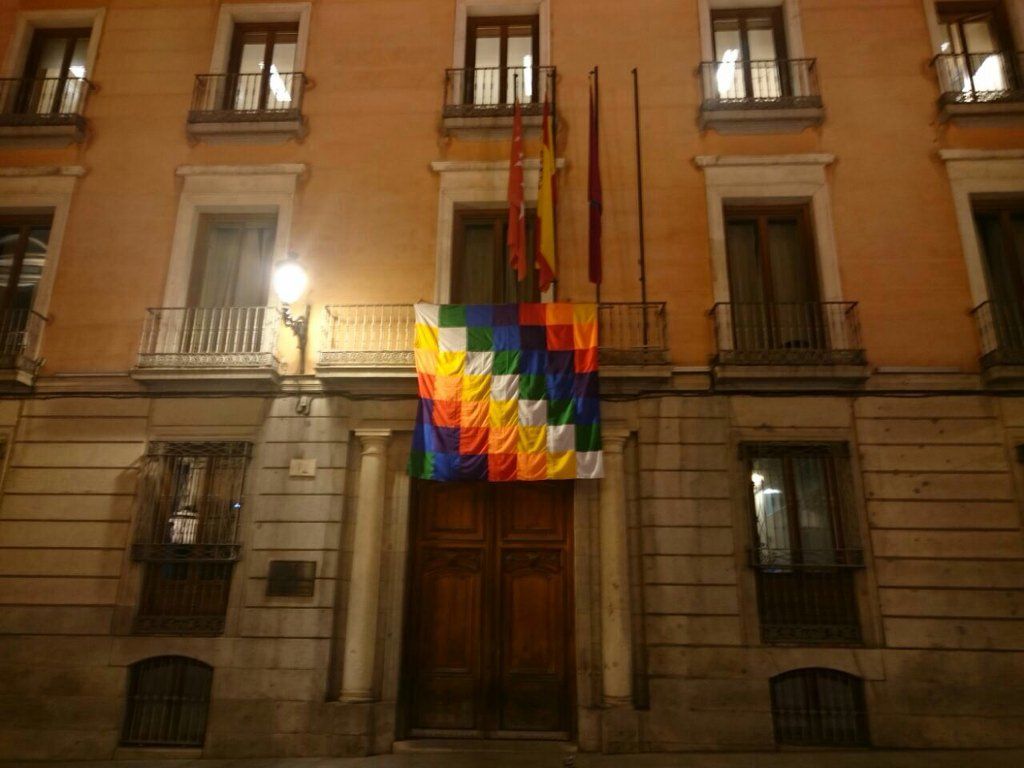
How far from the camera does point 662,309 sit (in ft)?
26.5

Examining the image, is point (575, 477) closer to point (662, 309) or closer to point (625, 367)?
point (625, 367)

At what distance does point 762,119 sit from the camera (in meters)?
8.77

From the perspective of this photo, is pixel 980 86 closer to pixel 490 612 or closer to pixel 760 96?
pixel 760 96

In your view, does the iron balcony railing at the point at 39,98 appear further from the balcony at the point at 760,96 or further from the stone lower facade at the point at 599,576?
the balcony at the point at 760,96

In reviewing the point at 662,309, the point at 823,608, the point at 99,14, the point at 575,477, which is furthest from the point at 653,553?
the point at 99,14

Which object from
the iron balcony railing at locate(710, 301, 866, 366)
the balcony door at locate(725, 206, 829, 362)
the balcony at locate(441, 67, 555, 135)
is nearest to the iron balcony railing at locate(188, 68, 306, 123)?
the balcony at locate(441, 67, 555, 135)

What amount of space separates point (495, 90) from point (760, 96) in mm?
3587

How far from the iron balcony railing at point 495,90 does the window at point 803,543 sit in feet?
17.4

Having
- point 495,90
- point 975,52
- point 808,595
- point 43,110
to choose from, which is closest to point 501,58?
point 495,90

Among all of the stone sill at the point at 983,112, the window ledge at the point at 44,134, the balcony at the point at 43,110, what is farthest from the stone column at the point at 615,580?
the balcony at the point at 43,110

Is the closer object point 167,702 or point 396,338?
point 167,702

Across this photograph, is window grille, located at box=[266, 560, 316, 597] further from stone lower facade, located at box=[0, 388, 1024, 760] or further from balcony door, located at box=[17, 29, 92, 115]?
balcony door, located at box=[17, 29, 92, 115]

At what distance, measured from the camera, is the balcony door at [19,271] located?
8711 mm

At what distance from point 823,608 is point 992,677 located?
67.0 inches
